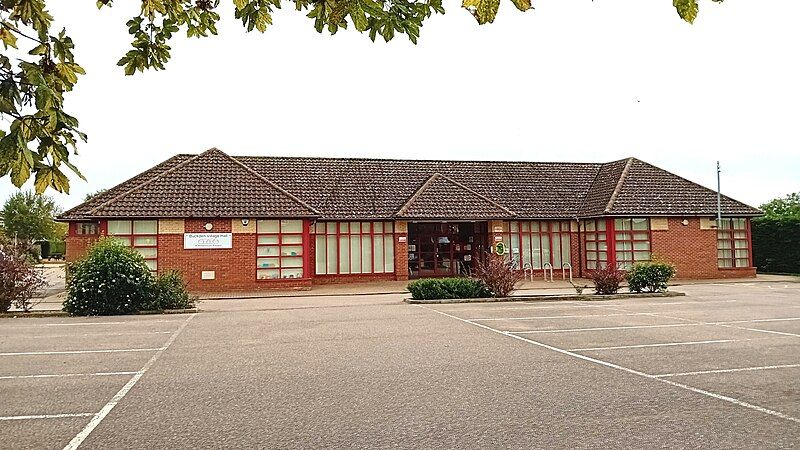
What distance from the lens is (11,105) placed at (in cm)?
281

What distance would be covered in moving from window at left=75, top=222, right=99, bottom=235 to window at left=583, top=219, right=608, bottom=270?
20875 mm

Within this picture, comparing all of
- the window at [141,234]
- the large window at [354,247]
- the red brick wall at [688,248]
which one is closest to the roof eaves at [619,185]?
the red brick wall at [688,248]

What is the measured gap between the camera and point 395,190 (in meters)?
30.1

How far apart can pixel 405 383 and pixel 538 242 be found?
23279 mm

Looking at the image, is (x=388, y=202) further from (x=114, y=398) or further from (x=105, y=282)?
(x=114, y=398)

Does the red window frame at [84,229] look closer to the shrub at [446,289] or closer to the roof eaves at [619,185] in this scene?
the shrub at [446,289]

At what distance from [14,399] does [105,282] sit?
9.66m

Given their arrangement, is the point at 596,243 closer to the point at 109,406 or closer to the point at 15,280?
the point at 15,280

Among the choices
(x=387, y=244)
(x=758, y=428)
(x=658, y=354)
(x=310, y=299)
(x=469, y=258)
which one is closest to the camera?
(x=758, y=428)

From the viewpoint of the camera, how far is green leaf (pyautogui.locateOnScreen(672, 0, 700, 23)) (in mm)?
2861

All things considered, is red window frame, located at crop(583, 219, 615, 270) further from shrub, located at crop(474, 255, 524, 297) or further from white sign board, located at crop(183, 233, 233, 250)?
white sign board, located at crop(183, 233, 233, 250)

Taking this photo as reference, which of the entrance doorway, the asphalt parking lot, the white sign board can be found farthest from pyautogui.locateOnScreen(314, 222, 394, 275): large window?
the asphalt parking lot

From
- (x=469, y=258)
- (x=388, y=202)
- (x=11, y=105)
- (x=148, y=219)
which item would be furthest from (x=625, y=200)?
(x=11, y=105)

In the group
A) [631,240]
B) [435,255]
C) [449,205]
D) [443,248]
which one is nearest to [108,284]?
[449,205]
